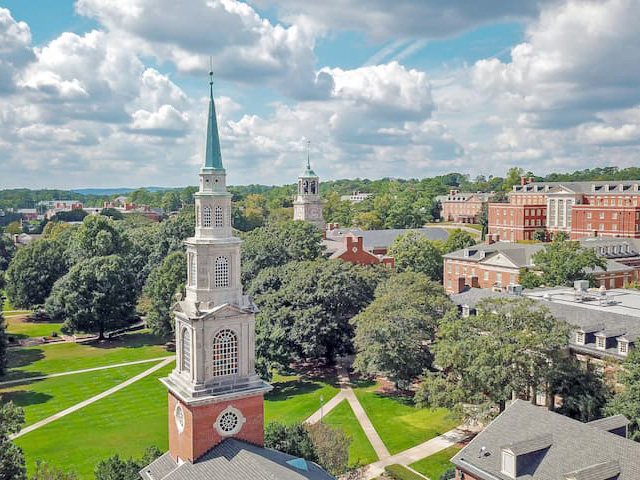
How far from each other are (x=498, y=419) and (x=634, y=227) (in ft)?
265

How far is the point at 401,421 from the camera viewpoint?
41.7 m

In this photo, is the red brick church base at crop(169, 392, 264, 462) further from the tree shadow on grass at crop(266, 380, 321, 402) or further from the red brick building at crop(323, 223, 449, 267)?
the red brick building at crop(323, 223, 449, 267)

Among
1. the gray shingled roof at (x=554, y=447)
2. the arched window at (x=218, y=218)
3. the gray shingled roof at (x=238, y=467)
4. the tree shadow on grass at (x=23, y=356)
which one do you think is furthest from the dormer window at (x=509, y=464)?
the tree shadow on grass at (x=23, y=356)

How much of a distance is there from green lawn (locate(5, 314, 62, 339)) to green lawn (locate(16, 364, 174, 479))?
30145 millimetres

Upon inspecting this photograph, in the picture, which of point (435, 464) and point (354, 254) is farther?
point (354, 254)

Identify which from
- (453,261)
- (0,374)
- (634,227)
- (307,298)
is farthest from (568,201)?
(0,374)

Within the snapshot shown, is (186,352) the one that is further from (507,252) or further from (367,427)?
(507,252)

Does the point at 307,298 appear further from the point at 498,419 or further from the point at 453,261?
the point at 453,261

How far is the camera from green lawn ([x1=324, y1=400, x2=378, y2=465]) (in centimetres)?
3597

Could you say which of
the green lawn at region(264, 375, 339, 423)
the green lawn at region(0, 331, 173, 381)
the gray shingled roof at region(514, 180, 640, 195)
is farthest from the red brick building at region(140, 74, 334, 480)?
the gray shingled roof at region(514, 180, 640, 195)

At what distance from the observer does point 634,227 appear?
3765 inches

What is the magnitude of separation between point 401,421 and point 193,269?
23752mm

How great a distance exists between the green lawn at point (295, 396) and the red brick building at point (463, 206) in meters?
108

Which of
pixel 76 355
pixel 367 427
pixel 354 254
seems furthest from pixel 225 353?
pixel 354 254
